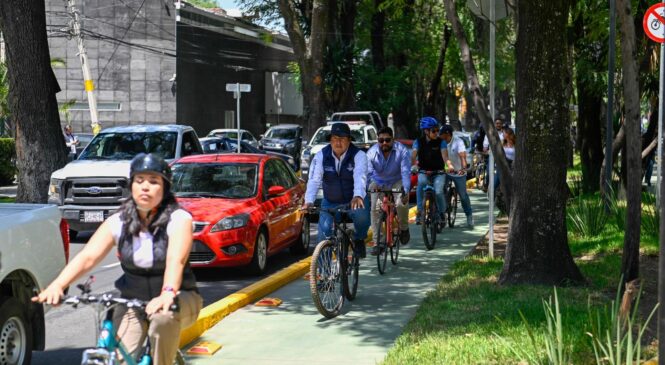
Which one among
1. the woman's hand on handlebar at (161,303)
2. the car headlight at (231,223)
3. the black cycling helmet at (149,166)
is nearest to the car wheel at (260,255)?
the car headlight at (231,223)

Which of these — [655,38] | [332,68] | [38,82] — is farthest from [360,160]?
[332,68]

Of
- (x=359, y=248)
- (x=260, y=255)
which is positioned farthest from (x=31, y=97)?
(x=359, y=248)

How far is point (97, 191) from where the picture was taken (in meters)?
16.2

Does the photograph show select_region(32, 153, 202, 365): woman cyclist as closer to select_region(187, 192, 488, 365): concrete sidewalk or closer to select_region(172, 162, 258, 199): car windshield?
select_region(187, 192, 488, 365): concrete sidewalk

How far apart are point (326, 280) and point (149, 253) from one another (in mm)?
4342

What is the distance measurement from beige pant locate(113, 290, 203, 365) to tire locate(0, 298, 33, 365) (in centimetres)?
195

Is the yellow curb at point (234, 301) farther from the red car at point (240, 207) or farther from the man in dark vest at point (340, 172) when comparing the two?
the man in dark vest at point (340, 172)

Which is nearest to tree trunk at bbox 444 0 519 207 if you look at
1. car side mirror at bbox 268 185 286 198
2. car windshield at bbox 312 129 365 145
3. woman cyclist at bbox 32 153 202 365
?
car side mirror at bbox 268 185 286 198

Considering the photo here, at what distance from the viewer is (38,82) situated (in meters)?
17.0

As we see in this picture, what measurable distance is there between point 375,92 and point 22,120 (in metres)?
26.8

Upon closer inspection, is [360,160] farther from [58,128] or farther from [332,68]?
[332,68]

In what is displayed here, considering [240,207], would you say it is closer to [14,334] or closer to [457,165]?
[457,165]

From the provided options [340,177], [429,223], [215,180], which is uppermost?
[340,177]

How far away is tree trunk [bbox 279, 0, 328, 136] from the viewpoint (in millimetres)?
27422
